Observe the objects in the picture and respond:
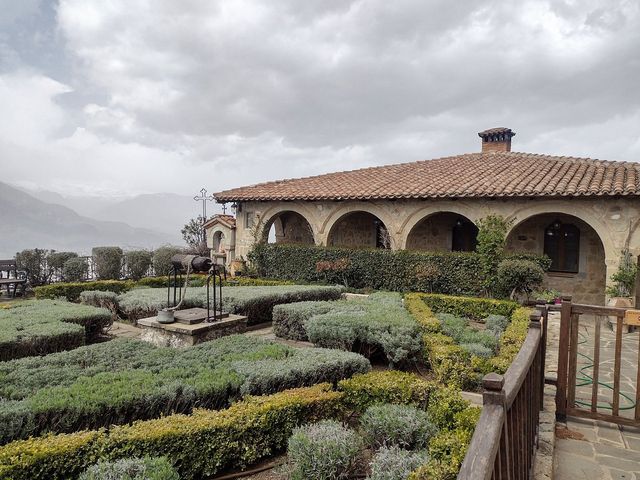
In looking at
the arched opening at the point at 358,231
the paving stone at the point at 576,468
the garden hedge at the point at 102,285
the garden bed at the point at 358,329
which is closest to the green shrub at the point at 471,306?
the garden bed at the point at 358,329

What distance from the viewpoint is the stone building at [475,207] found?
1172 cm

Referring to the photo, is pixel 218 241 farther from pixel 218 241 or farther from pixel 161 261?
pixel 161 261

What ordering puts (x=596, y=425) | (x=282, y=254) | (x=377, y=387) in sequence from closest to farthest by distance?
(x=596, y=425)
(x=377, y=387)
(x=282, y=254)

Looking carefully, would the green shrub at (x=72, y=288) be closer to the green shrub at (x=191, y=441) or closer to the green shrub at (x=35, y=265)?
the green shrub at (x=35, y=265)

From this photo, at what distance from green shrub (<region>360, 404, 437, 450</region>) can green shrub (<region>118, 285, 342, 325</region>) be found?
568 cm

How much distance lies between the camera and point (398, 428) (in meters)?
3.91

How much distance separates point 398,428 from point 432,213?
439 inches

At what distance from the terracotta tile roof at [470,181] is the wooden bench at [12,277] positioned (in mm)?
7828

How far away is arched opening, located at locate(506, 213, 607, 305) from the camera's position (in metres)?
13.2

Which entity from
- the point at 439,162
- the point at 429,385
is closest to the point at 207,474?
the point at 429,385

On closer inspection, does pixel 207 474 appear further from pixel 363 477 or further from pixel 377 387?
pixel 377 387

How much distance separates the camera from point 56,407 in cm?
385

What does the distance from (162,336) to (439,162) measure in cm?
1517

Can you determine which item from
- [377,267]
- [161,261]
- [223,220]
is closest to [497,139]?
[377,267]
